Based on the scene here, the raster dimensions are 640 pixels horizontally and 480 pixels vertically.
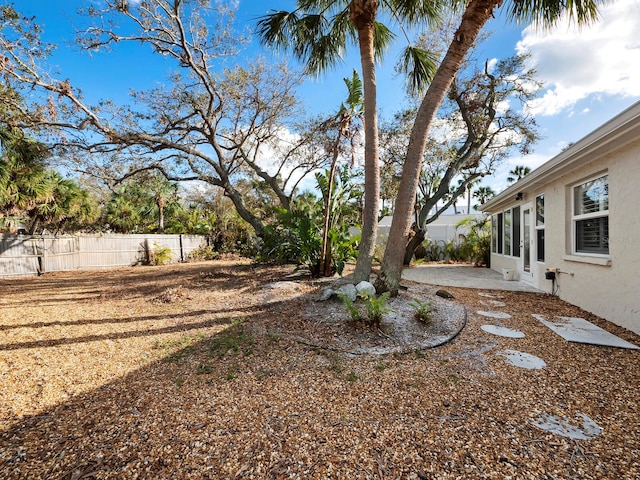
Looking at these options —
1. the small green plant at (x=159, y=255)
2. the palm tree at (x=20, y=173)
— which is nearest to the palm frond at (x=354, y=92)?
the palm tree at (x=20, y=173)

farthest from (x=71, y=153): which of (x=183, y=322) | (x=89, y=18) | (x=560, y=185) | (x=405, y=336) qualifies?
(x=560, y=185)

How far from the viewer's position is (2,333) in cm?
376

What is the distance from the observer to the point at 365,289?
433 cm

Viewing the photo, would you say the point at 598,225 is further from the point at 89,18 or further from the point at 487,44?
the point at 89,18

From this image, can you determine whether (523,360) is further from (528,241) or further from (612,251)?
(528,241)

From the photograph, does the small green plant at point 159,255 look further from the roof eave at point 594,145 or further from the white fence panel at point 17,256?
the roof eave at point 594,145

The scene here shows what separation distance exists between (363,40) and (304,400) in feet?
17.2

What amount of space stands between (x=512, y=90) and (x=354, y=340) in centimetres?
1012

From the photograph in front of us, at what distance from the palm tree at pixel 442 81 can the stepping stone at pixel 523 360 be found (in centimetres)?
173

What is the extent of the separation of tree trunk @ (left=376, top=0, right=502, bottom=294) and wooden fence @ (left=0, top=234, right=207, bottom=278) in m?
13.0

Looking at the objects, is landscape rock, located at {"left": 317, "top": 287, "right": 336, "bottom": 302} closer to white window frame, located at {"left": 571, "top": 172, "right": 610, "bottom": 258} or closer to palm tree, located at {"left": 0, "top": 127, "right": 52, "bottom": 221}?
white window frame, located at {"left": 571, "top": 172, "right": 610, "bottom": 258}

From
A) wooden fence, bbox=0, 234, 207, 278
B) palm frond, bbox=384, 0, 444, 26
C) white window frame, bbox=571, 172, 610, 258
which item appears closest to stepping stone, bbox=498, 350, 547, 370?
white window frame, bbox=571, 172, 610, 258

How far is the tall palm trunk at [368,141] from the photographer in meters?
4.71

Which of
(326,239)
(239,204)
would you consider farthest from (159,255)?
(326,239)
